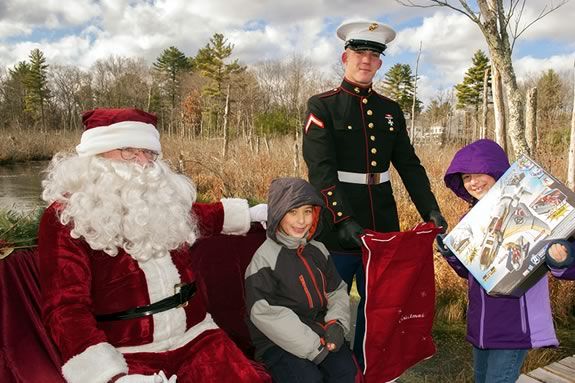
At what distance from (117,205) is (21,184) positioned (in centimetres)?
1985

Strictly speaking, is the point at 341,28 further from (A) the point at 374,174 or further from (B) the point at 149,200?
(B) the point at 149,200

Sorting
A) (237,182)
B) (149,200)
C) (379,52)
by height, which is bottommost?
(237,182)

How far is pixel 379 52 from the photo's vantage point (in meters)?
2.43

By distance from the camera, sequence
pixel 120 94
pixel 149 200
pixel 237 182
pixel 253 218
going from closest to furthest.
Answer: pixel 149 200 < pixel 253 218 < pixel 237 182 < pixel 120 94

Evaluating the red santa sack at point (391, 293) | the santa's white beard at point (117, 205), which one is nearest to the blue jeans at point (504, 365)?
the red santa sack at point (391, 293)

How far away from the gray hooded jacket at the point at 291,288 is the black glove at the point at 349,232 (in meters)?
0.12

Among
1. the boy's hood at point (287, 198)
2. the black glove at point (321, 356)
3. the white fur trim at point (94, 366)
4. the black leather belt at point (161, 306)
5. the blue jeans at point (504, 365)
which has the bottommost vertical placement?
the blue jeans at point (504, 365)

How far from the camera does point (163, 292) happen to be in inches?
69.3

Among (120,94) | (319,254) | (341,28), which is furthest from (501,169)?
(120,94)

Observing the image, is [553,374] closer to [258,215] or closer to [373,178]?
[373,178]

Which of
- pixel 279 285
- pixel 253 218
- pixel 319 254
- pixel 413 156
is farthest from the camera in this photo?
pixel 413 156

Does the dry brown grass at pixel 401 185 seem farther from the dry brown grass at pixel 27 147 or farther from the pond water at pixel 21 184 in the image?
the dry brown grass at pixel 27 147

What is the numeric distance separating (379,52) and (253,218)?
1143mm

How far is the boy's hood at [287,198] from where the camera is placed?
2002mm
